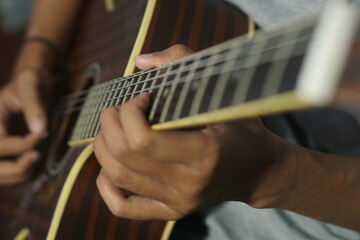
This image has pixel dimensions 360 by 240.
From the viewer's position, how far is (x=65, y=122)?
0.92 metres

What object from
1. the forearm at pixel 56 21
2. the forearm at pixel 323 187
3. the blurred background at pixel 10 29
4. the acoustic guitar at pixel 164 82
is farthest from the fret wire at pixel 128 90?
the blurred background at pixel 10 29

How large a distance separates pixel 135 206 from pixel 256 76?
0.26 metres

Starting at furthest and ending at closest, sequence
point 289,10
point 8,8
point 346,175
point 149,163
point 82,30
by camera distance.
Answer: point 8,8 < point 82,30 < point 289,10 < point 346,175 < point 149,163

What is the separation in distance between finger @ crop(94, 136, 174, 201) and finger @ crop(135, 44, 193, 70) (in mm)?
115

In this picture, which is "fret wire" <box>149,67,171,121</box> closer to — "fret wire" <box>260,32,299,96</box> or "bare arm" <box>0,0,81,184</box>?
"fret wire" <box>260,32,299,96</box>

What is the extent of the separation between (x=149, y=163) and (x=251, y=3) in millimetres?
476

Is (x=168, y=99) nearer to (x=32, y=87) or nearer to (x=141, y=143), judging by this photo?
(x=141, y=143)

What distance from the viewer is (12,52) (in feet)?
5.96

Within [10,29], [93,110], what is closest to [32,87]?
[93,110]

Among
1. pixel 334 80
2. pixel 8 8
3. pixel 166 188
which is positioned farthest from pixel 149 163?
pixel 8 8

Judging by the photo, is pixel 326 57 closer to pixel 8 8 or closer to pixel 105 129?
pixel 105 129

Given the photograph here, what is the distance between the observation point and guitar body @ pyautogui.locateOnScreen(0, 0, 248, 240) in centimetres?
68

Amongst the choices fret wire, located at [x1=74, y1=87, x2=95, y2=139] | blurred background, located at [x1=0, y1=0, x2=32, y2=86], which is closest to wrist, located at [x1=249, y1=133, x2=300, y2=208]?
fret wire, located at [x1=74, y1=87, x2=95, y2=139]

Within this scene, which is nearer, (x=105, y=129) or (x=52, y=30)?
(x=105, y=129)
